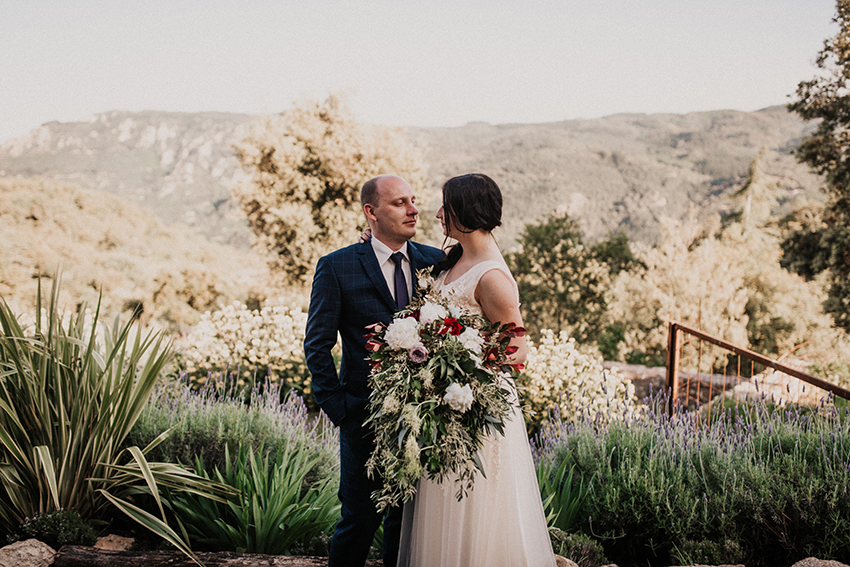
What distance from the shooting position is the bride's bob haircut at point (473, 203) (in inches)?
90.2

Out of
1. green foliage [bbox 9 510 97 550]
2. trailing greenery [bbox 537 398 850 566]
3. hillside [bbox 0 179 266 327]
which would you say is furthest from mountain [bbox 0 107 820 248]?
green foliage [bbox 9 510 97 550]

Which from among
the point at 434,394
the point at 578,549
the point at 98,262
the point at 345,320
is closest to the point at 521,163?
the point at 98,262

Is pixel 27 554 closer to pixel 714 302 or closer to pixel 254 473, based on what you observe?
pixel 254 473

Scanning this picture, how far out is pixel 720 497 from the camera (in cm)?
302

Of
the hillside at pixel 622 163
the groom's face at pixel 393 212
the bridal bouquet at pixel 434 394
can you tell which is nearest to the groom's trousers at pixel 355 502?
the bridal bouquet at pixel 434 394

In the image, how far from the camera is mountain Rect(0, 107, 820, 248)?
41.7 metres

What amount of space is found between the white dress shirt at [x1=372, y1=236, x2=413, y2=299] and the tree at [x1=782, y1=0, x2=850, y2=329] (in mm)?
11531

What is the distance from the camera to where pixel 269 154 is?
1438 centimetres

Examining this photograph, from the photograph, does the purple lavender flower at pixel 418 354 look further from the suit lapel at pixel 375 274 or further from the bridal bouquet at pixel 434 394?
the suit lapel at pixel 375 274

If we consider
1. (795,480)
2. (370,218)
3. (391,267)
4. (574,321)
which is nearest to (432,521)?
(391,267)

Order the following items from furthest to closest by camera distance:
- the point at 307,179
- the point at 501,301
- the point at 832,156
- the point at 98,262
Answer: the point at 98,262
the point at 307,179
the point at 832,156
the point at 501,301

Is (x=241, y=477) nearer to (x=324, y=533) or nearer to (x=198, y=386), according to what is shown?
(x=324, y=533)

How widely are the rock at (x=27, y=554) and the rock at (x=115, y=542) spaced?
421 mm

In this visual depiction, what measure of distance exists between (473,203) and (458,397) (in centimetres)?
93
